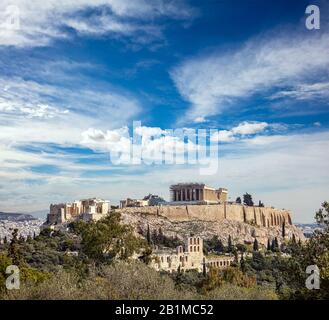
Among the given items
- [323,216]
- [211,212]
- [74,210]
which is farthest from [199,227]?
[323,216]

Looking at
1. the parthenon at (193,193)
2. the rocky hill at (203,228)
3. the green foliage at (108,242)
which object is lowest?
the green foliage at (108,242)

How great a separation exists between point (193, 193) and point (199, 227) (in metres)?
6.52

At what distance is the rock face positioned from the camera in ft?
177

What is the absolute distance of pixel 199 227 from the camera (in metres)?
59.5

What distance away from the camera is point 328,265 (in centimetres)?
867

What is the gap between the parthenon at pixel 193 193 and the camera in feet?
211

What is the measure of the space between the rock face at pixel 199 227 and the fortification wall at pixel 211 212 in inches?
10.6

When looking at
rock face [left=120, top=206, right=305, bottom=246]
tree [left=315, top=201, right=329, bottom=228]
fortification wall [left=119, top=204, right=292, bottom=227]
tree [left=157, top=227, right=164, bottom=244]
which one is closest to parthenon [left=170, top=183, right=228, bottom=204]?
fortification wall [left=119, top=204, right=292, bottom=227]

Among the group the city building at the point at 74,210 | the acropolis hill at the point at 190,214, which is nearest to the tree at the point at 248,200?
the acropolis hill at the point at 190,214

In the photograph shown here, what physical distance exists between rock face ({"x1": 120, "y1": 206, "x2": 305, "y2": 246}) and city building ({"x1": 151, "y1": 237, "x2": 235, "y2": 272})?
27.7 ft

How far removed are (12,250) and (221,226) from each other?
4673cm

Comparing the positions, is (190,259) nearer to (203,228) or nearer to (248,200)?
(203,228)

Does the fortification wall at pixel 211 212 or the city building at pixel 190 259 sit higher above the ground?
the fortification wall at pixel 211 212

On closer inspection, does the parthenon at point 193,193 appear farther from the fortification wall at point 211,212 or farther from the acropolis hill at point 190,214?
the fortification wall at point 211,212
